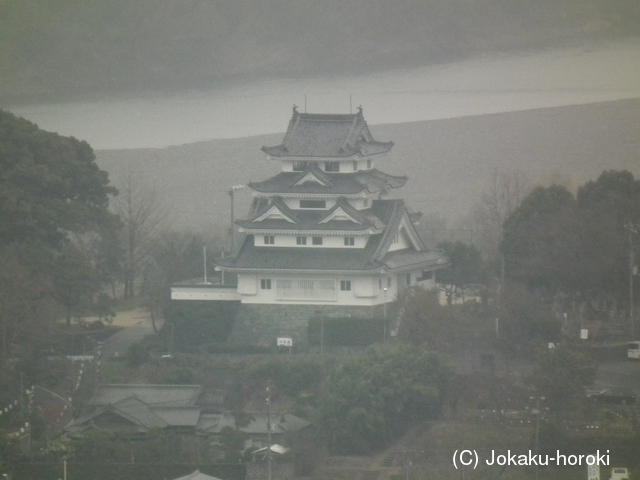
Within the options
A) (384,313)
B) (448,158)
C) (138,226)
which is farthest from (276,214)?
(448,158)

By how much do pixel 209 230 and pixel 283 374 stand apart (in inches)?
369

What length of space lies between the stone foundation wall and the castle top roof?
174cm

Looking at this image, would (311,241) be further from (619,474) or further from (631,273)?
(619,474)

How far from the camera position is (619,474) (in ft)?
33.2

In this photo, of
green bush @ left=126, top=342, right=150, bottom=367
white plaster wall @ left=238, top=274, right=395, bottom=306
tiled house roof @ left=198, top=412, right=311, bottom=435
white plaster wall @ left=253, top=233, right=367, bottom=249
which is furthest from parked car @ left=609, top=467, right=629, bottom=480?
green bush @ left=126, top=342, right=150, bottom=367

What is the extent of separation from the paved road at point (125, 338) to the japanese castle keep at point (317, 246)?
634 mm

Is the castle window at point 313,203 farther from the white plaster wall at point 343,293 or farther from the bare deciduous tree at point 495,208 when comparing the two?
the bare deciduous tree at point 495,208

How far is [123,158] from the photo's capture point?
26.7 m

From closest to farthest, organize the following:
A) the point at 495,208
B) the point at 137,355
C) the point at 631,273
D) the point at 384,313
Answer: the point at 137,355, the point at 631,273, the point at 384,313, the point at 495,208

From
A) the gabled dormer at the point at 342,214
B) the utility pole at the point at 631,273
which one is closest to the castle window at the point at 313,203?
the gabled dormer at the point at 342,214

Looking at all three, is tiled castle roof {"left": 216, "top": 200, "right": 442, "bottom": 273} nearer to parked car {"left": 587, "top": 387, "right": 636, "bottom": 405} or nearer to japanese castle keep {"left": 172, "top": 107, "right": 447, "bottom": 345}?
japanese castle keep {"left": 172, "top": 107, "right": 447, "bottom": 345}

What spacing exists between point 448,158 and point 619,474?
1756 cm

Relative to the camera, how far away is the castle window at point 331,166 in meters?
15.3

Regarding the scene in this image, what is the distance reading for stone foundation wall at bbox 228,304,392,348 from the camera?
14.6 metres
